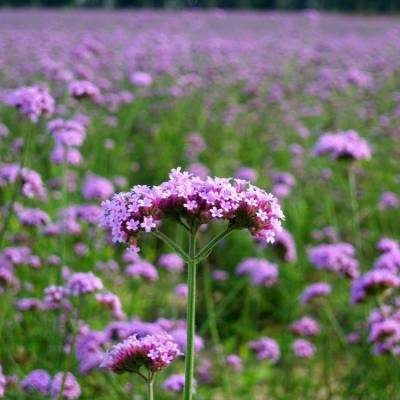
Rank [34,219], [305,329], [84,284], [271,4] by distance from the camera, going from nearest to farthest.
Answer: [84,284]
[34,219]
[305,329]
[271,4]

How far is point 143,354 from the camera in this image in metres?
1.43

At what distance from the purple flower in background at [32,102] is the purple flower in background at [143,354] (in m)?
1.29

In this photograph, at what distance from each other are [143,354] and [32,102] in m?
1.38

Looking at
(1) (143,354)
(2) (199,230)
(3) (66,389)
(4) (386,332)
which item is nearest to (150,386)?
(1) (143,354)

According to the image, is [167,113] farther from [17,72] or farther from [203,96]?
[17,72]

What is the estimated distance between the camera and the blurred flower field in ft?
5.97

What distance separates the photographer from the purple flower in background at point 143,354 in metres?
1.42

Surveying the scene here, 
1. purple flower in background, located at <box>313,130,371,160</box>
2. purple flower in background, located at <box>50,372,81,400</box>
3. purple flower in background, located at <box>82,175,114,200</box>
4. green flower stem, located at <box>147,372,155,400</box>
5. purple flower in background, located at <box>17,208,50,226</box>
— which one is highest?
purple flower in background, located at <box>313,130,371,160</box>

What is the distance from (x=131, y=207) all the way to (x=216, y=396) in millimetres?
2230

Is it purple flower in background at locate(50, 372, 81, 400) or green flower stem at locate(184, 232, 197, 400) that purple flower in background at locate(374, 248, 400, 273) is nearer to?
purple flower in background at locate(50, 372, 81, 400)

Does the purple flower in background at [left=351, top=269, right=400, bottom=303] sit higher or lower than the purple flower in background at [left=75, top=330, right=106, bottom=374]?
higher

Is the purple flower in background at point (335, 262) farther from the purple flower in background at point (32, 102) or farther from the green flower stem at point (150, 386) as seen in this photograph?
the green flower stem at point (150, 386)

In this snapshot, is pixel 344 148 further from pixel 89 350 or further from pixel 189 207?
pixel 189 207

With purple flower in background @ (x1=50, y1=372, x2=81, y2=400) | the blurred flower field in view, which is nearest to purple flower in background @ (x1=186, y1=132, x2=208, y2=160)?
the blurred flower field
